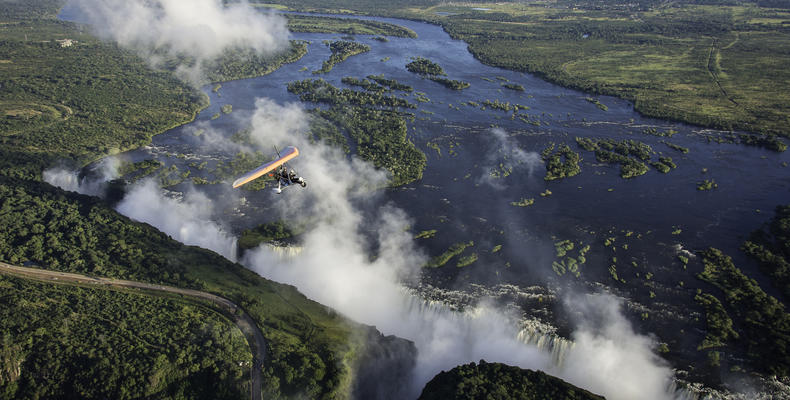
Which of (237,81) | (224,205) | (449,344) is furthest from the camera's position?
(237,81)

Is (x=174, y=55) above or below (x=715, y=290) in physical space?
below

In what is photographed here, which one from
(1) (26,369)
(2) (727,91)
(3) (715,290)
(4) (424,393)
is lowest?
(1) (26,369)

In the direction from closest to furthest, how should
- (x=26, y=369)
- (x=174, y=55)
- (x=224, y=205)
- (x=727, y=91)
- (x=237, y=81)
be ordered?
→ (x=26, y=369)
(x=224, y=205)
(x=727, y=91)
(x=237, y=81)
(x=174, y=55)

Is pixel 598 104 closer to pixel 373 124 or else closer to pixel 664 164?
pixel 664 164

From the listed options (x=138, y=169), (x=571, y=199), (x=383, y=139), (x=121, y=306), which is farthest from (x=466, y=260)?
(x=138, y=169)

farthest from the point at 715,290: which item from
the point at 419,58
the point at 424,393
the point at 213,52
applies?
the point at 213,52

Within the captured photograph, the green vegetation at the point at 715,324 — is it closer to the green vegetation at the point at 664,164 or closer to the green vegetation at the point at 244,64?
the green vegetation at the point at 664,164

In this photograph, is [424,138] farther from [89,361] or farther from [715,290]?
[89,361]
